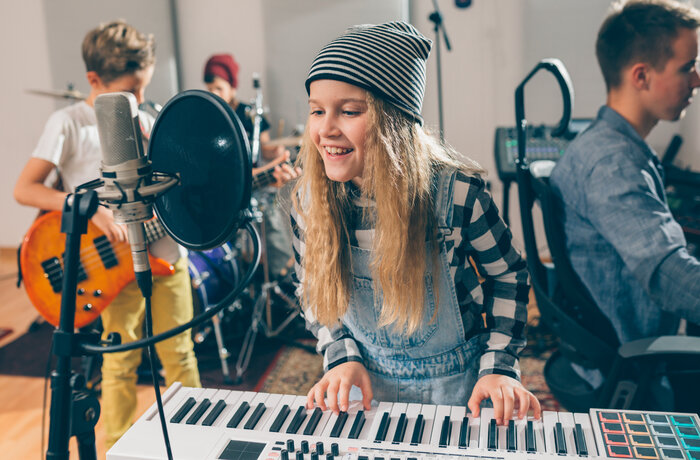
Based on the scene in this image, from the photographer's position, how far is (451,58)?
14.8 ft

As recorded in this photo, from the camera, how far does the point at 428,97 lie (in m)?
4.57

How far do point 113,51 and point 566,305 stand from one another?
5.47 ft

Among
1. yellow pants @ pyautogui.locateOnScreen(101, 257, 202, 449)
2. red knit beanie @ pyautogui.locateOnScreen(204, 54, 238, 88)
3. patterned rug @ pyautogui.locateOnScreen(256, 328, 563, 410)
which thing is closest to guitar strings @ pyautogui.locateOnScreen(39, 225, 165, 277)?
yellow pants @ pyautogui.locateOnScreen(101, 257, 202, 449)

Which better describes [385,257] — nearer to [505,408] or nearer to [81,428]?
[505,408]

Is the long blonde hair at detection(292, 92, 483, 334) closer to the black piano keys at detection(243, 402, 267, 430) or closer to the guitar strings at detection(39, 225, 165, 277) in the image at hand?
the black piano keys at detection(243, 402, 267, 430)

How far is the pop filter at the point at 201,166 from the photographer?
0.69m

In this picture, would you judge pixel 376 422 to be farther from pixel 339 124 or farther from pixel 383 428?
pixel 339 124

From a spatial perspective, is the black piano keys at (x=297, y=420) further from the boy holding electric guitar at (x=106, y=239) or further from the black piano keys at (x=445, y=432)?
the boy holding electric guitar at (x=106, y=239)

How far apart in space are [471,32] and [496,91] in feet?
1.59

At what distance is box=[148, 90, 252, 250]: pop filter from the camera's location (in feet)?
2.26

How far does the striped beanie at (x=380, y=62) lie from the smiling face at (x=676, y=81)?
2.69 ft

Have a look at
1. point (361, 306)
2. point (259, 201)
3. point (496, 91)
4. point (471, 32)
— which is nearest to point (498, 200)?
point (496, 91)

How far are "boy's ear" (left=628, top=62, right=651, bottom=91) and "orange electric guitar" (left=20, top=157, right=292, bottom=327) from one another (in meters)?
1.55

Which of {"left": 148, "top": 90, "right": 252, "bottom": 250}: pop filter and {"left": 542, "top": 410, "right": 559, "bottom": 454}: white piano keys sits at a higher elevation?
{"left": 148, "top": 90, "right": 252, "bottom": 250}: pop filter
